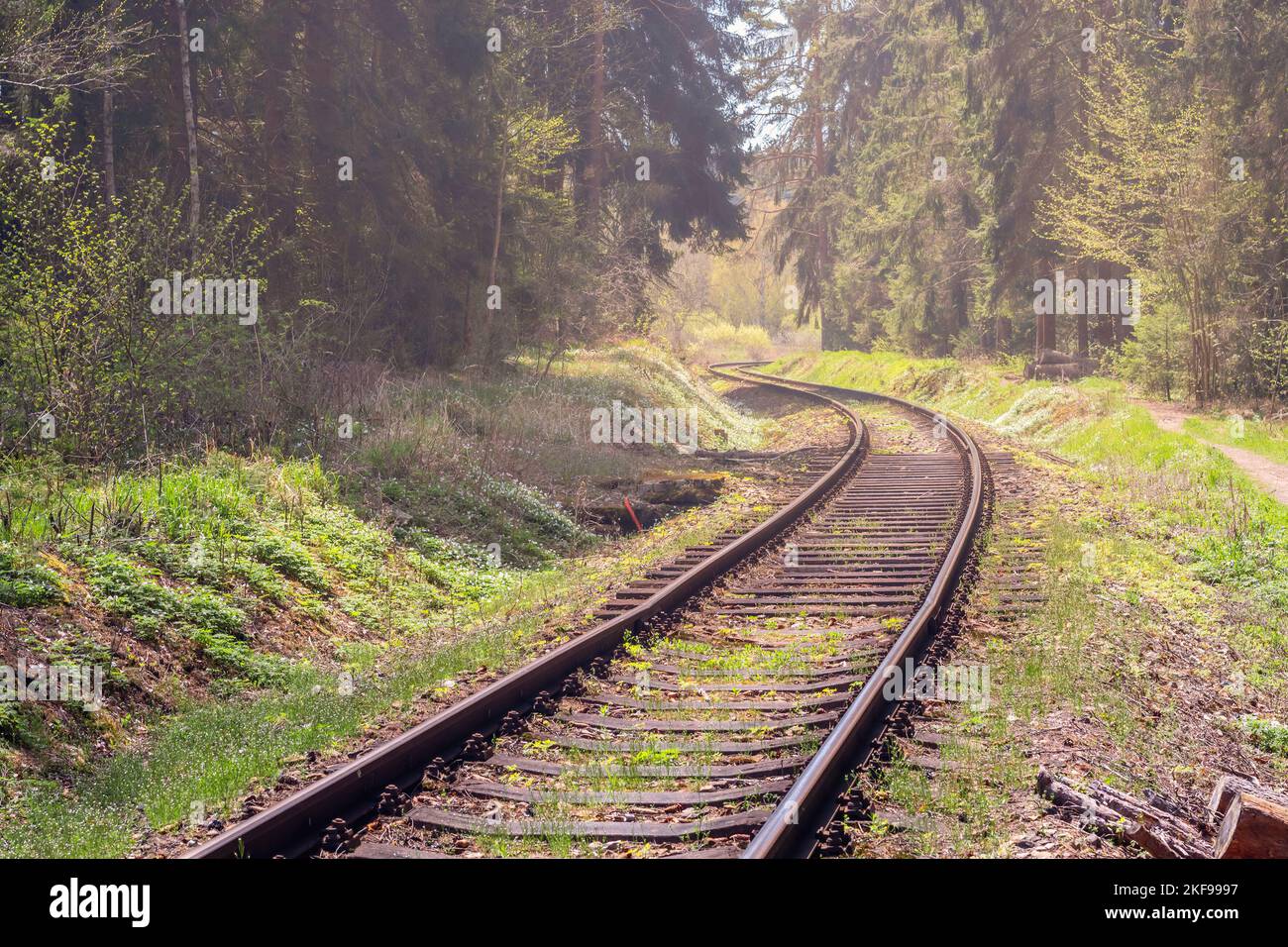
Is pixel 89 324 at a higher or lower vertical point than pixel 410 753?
higher

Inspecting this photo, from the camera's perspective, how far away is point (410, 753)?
18.6 ft

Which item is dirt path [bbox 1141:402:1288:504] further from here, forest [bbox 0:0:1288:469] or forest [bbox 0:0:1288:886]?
forest [bbox 0:0:1288:469]

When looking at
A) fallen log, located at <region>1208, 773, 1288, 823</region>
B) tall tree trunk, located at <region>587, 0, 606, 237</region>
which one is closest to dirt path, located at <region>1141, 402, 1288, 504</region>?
fallen log, located at <region>1208, 773, 1288, 823</region>

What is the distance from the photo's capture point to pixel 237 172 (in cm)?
1820

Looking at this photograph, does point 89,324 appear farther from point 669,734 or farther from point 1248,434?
point 1248,434

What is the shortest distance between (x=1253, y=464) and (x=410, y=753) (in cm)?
1579

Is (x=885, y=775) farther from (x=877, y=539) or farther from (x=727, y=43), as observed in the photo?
(x=727, y=43)

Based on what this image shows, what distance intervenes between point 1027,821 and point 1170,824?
672mm

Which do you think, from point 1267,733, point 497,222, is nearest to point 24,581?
point 1267,733

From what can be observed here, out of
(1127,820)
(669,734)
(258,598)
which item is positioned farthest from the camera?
(258,598)

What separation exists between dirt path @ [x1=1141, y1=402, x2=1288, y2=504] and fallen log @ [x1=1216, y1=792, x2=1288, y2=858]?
35.5 ft

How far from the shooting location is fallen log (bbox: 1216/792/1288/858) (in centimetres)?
443

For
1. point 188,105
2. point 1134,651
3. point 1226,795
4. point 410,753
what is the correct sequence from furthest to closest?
point 188,105 < point 1134,651 < point 410,753 < point 1226,795
